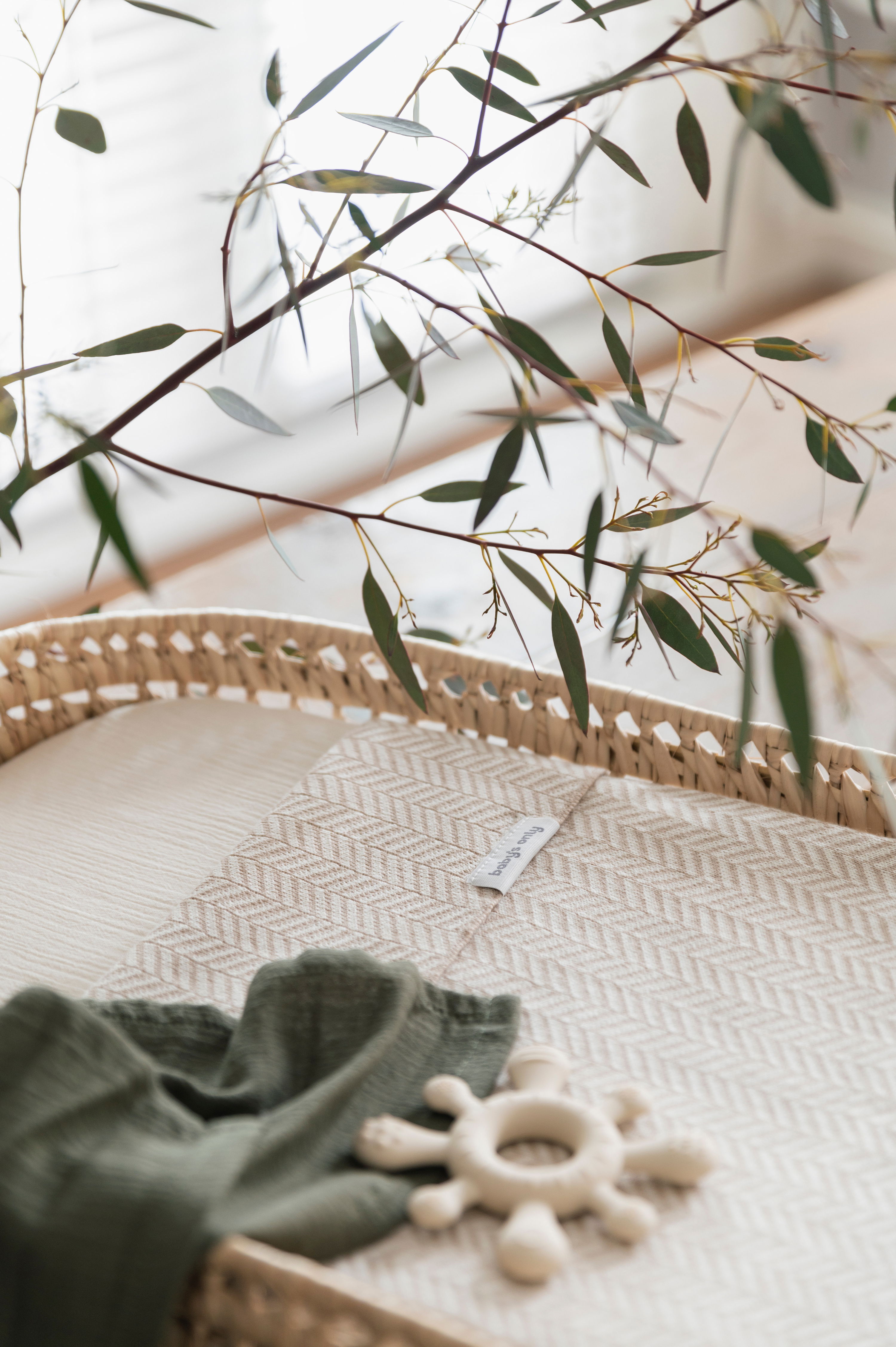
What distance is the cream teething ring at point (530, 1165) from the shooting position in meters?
0.55

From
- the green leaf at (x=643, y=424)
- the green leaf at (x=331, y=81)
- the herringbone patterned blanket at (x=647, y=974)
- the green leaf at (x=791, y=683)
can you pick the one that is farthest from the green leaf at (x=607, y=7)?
Answer: the herringbone patterned blanket at (x=647, y=974)

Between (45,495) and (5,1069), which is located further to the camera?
(45,495)

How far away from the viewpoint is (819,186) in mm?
529

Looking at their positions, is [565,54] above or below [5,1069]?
above

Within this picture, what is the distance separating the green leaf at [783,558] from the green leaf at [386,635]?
26 cm

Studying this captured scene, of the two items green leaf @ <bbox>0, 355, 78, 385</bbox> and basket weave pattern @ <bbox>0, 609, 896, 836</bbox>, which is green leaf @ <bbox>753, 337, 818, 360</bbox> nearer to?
green leaf @ <bbox>0, 355, 78, 385</bbox>

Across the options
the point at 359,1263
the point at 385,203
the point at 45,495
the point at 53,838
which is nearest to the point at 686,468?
the point at 385,203

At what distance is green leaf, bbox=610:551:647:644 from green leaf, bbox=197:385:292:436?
22 cm

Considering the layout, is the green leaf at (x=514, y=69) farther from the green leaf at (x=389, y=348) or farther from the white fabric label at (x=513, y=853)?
the white fabric label at (x=513, y=853)

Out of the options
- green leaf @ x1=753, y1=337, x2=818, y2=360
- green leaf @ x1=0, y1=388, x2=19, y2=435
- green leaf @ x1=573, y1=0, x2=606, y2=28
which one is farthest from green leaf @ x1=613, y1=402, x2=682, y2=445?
green leaf @ x1=0, y1=388, x2=19, y2=435

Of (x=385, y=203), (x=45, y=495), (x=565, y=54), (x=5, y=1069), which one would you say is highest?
(x=565, y=54)

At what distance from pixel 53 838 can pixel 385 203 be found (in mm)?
1689

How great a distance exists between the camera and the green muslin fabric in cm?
50

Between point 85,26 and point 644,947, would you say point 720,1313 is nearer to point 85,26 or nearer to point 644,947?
point 644,947
